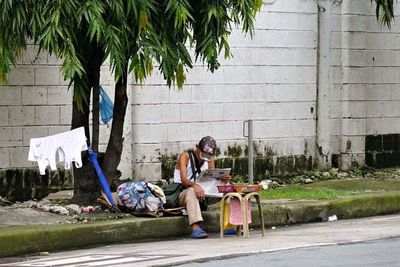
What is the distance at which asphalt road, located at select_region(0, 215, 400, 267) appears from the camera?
10.2 m

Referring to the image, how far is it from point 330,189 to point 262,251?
5158 mm

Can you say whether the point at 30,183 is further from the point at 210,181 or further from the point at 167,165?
the point at 210,181

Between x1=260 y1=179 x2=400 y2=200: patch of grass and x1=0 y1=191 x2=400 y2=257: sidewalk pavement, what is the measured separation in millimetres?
495

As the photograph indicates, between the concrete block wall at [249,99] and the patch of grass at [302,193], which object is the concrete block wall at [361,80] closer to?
the concrete block wall at [249,99]

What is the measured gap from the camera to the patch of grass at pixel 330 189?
595 inches

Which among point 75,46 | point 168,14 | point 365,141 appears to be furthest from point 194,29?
point 365,141

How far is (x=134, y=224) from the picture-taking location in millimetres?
12188

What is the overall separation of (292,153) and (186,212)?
16.3 feet

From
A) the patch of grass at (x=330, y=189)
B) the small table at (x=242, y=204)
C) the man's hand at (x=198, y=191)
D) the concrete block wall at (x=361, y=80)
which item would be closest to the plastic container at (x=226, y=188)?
the small table at (x=242, y=204)

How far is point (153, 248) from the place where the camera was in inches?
452

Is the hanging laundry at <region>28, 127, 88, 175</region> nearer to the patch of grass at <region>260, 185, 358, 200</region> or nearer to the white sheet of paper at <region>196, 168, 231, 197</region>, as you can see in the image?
the white sheet of paper at <region>196, 168, 231, 197</region>

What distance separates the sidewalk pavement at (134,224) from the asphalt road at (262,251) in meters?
0.14

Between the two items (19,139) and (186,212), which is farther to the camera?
(19,139)

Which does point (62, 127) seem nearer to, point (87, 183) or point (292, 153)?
point (87, 183)
